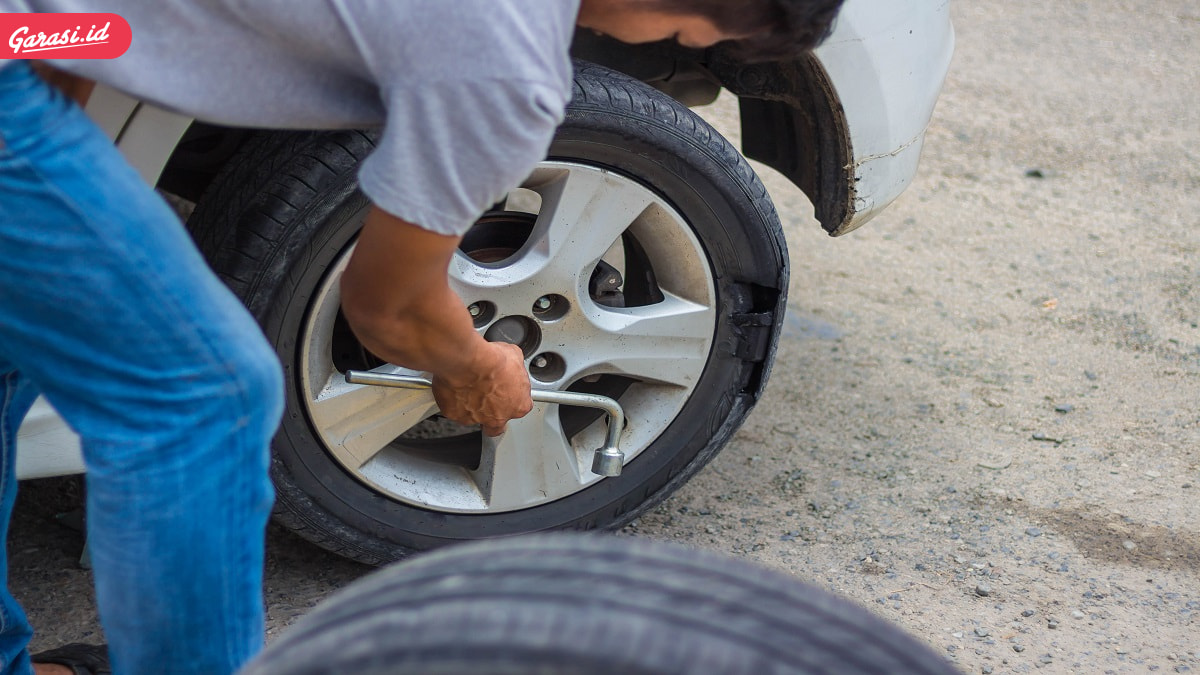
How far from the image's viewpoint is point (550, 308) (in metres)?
2.03

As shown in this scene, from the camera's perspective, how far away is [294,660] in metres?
1.01

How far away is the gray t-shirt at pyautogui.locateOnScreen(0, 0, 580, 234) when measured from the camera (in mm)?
1071

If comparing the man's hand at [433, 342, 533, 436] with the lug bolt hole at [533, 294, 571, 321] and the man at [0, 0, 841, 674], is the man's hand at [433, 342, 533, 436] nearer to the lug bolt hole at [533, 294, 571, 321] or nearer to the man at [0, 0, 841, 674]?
the man at [0, 0, 841, 674]

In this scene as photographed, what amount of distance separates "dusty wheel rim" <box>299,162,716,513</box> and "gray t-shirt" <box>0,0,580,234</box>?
694 mm

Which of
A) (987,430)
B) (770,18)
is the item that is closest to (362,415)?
(770,18)

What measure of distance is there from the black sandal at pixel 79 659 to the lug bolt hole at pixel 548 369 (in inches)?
32.5

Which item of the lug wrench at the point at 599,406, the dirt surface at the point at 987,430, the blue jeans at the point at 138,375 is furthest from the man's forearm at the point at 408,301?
the dirt surface at the point at 987,430

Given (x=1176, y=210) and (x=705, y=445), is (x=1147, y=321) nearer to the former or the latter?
(x=1176, y=210)

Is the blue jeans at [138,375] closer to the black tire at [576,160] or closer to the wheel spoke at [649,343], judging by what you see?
the black tire at [576,160]

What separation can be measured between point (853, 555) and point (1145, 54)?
4632mm

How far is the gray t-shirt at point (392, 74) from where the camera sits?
1071mm

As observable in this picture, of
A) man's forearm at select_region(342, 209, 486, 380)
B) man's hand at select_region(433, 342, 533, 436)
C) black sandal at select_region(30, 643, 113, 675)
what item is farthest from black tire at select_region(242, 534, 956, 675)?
black sandal at select_region(30, 643, 113, 675)

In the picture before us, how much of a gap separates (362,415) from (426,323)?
68 cm

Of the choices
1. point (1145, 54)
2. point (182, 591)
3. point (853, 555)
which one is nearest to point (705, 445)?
point (853, 555)
